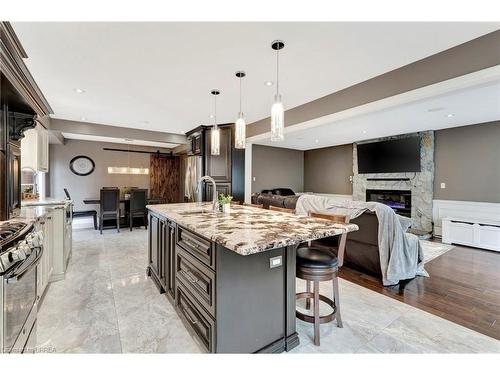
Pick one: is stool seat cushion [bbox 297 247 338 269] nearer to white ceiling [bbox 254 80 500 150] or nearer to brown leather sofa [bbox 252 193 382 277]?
brown leather sofa [bbox 252 193 382 277]

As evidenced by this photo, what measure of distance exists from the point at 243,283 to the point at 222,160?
13.1 ft

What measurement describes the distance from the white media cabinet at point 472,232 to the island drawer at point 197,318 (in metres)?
5.02

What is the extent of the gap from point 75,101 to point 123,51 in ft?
7.13

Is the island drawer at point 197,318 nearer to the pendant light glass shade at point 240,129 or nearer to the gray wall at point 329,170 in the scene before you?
the pendant light glass shade at point 240,129

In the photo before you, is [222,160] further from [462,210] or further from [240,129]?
[462,210]

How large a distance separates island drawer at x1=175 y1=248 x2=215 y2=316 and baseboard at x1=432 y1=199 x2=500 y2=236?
5399 mm

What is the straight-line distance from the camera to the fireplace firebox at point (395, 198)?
5684 millimetres

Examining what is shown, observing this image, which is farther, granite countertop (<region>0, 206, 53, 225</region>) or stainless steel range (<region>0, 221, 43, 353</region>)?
granite countertop (<region>0, 206, 53, 225</region>)

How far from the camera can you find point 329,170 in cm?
764

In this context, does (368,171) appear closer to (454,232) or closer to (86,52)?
(454,232)

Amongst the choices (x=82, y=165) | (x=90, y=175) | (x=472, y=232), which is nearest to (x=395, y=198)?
(x=472, y=232)

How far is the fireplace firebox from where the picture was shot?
5684mm

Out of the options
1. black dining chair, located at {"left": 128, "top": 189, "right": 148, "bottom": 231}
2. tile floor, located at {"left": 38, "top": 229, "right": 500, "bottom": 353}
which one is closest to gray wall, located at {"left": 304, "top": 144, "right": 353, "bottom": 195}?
tile floor, located at {"left": 38, "top": 229, "right": 500, "bottom": 353}
